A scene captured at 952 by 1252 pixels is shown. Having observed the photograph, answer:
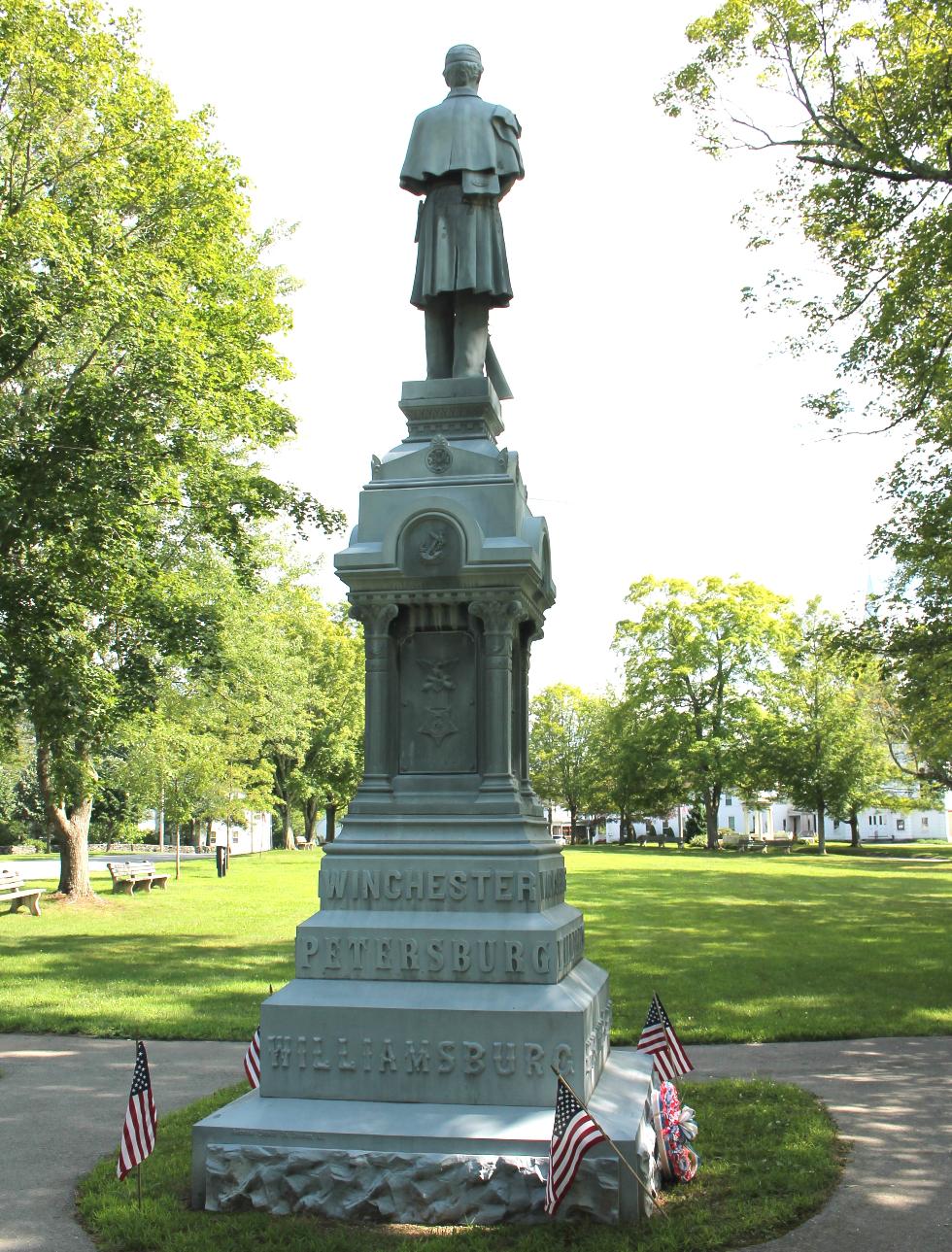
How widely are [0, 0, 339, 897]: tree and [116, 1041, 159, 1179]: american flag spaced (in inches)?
323

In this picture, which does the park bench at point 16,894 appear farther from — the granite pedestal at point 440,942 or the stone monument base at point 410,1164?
the stone monument base at point 410,1164

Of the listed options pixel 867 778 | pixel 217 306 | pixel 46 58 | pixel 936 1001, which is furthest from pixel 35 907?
pixel 867 778

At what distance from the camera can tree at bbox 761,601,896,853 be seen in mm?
57750

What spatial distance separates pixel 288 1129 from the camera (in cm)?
590

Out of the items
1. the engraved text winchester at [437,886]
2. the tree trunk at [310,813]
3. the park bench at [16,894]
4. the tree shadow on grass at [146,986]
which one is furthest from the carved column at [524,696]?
the tree trunk at [310,813]

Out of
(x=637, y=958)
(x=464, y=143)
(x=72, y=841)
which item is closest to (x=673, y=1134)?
(x=464, y=143)

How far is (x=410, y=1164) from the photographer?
5680 millimetres

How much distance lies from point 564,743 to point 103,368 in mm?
66048

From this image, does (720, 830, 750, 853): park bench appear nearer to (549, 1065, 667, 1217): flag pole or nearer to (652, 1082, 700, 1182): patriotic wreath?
(652, 1082, 700, 1182): patriotic wreath

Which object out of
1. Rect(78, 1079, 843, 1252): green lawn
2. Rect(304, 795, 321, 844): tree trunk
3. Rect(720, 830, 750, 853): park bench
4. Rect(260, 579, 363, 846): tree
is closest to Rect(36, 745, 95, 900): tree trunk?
Rect(78, 1079, 843, 1252): green lawn

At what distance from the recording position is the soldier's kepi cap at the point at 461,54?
8.32 m

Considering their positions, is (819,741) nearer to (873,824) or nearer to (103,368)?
(873,824)

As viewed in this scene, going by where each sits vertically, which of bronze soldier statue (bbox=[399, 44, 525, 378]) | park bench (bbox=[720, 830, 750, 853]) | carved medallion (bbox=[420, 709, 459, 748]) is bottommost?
park bench (bbox=[720, 830, 750, 853])

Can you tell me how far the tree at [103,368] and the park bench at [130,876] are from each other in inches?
353
